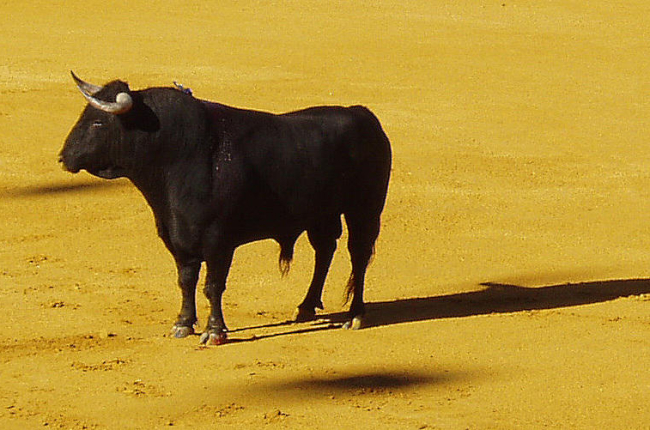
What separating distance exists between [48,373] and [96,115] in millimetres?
1945

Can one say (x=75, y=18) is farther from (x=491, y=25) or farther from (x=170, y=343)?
(x=170, y=343)

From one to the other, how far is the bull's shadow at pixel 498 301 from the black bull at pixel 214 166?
71 centimetres

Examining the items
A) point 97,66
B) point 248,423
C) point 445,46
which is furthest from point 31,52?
point 248,423

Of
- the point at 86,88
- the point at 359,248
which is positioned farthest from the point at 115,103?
the point at 359,248

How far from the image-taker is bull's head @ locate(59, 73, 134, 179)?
10727mm

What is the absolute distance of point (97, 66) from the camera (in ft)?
73.3

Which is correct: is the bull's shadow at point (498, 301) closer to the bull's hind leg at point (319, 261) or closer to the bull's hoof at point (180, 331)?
the bull's hind leg at point (319, 261)

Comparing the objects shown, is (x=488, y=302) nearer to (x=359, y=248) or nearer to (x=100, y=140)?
(x=359, y=248)

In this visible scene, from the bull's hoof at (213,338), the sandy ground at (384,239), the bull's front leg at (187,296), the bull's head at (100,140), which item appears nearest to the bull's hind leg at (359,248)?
the sandy ground at (384,239)

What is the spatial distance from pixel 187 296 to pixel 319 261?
4.17 ft

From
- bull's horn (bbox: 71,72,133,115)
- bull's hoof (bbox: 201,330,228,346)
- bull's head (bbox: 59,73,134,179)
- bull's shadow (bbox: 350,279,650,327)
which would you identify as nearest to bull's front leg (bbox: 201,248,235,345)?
bull's hoof (bbox: 201,330,228,346)

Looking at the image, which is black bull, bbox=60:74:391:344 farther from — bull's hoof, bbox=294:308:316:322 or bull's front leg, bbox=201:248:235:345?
bull's hoof, bbox=294:308:316:322

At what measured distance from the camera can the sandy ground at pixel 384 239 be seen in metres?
9.83

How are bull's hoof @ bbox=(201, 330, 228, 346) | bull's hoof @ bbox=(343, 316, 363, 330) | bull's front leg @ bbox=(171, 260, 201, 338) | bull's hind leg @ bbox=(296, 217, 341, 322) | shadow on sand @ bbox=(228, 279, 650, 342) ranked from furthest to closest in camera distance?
1. shadow on sand @ bbox=(228, 279, 650, 342)
2. bull's hind leg @ bbox=(296, 217, 341, 322)
3. bull's hoof @ bbox=(343, 316, 363, 330)
4. bull's front leg @ bbox=(171, 260, 201, 338)
5. bull's hoof @ bbox=(201, 330, 228, 346)
